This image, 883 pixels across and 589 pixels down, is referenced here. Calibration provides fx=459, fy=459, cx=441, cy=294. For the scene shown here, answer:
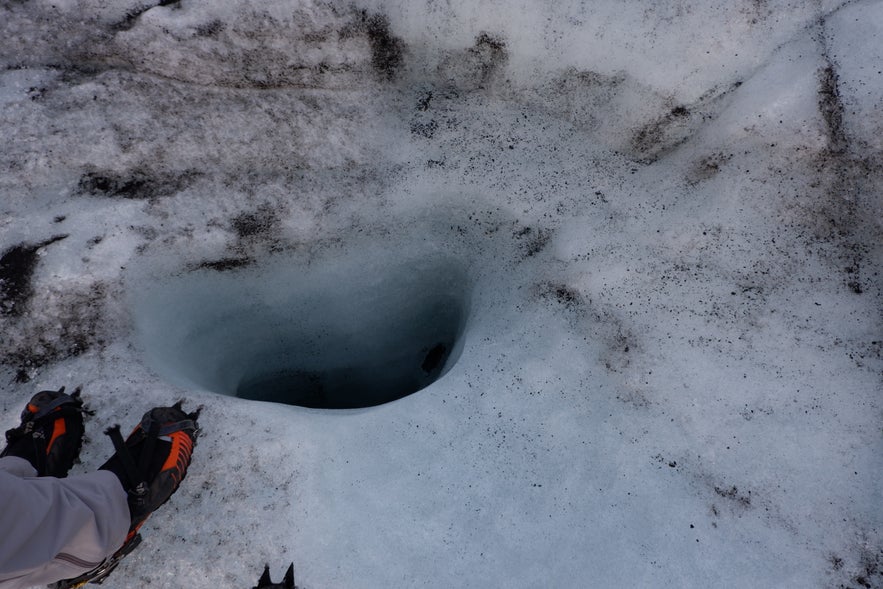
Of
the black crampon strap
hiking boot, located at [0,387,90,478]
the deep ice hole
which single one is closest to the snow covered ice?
the deep ice hole

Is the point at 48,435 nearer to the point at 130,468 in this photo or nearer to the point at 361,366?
the point at 130,468

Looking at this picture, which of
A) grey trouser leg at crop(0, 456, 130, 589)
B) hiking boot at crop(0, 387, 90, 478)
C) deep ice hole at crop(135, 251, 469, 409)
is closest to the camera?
grey trouser leg at crop(0, 456, 130, 589)

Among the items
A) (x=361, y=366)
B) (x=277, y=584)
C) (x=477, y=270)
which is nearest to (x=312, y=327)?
(x=361, y=366)

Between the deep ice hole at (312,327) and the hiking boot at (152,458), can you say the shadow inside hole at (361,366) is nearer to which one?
the deep ice hole at (312,327)

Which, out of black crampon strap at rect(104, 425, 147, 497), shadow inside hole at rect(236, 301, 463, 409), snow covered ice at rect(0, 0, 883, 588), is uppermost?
snow covered ice at rect(0, 0, 883, 588)

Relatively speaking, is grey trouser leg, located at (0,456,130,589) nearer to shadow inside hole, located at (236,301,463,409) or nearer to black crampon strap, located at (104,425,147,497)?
black crampon strap, located at (104,425,147,497)

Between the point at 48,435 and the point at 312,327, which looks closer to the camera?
the point at 48,435
